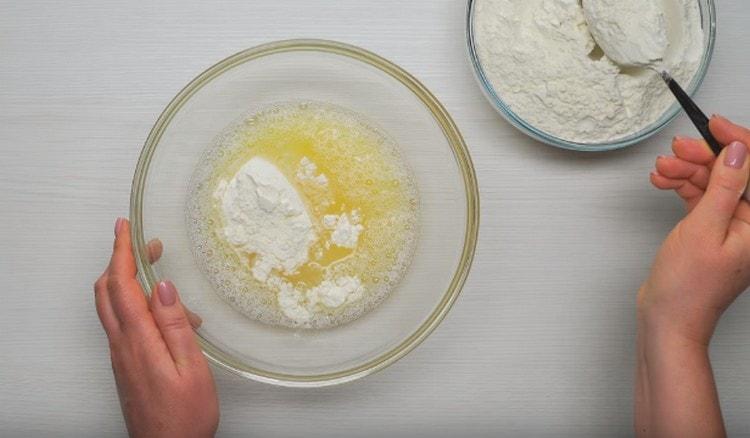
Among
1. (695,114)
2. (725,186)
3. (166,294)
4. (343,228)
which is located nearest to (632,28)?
(695,114)

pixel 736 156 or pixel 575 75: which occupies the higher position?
pixel 575 75

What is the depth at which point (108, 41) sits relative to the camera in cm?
107

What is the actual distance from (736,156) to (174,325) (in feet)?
2.57

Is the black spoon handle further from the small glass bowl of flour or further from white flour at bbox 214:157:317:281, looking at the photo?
white flour at bbox 214:157:317:281

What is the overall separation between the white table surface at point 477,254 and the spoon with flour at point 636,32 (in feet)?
0.41

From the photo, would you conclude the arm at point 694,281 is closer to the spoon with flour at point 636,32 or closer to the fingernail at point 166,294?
the spoon with flour at point 636,32

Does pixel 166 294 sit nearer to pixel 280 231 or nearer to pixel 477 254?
pixel 280 231

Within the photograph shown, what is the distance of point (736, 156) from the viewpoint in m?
0.90

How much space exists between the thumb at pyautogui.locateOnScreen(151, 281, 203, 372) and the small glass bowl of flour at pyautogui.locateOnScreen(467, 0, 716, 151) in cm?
54

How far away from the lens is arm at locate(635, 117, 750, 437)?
90cm

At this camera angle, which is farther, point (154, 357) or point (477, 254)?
point (477, 254)

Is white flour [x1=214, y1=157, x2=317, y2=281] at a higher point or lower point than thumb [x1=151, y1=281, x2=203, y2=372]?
higher

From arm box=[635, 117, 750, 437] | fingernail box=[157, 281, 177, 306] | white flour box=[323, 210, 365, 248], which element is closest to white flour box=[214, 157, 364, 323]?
white flour box=[323, 210, 365, 248]

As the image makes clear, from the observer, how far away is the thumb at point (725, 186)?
2.93 ft
